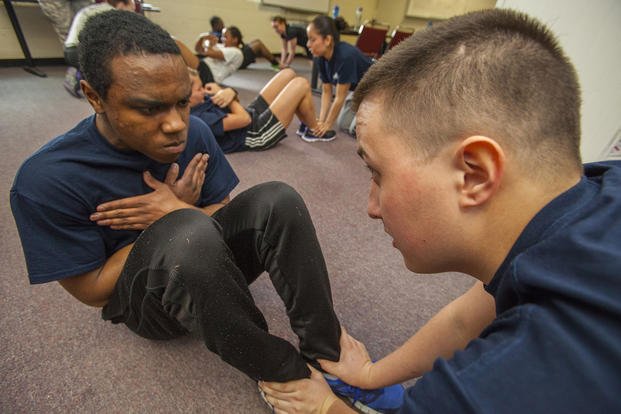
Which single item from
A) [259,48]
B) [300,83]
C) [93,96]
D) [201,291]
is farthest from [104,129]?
[259,48]

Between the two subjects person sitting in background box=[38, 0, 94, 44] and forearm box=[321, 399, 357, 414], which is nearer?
forearm box=[321, 399, 357, 414]

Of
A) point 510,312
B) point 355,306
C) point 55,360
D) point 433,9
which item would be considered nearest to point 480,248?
point 510,312

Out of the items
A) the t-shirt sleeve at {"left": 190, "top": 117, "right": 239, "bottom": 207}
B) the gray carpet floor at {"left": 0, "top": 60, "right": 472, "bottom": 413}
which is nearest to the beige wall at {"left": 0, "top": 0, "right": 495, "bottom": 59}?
the gray carpet floor at {"left": 0, "top": 60, "right": 472, "bottom": 413}

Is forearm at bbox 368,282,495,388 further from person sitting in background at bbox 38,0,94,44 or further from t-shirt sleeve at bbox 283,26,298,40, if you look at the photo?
t-shirt sleeve at bbox 283,26,298,40

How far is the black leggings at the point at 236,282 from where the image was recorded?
1.98 ft

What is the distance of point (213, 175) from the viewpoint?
101 cm

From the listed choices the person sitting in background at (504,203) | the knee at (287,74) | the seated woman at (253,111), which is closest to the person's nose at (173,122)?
the person sitting in background at (504,203)

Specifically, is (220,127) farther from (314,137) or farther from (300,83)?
(314,137)

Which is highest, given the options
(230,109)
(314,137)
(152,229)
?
(152,229)

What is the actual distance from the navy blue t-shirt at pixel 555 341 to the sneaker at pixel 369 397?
19.7 inches

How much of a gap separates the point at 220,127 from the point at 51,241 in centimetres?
146

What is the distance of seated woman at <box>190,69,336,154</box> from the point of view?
1979 mm

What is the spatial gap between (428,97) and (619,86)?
5.98ft

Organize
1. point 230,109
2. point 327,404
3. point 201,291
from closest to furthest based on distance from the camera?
point 201,291 → point 327,404 → point 230,109
